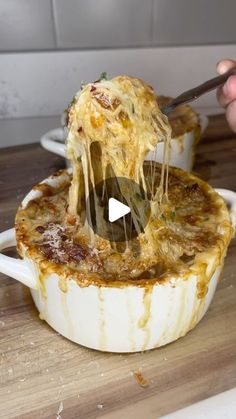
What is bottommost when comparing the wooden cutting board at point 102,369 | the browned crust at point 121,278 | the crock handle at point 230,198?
the wooden cutting board at point 102,369

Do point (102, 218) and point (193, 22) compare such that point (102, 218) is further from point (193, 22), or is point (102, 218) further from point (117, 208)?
point (193, 22)

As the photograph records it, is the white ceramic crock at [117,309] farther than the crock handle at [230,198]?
No

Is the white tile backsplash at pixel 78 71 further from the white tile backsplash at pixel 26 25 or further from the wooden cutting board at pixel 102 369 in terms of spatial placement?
the wooden cutting board at pixel 102 369

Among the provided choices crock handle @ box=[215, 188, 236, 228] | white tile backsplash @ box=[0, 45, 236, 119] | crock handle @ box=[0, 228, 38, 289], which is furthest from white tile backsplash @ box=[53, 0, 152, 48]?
crock handle @ box=[0, 228, 38, 289]

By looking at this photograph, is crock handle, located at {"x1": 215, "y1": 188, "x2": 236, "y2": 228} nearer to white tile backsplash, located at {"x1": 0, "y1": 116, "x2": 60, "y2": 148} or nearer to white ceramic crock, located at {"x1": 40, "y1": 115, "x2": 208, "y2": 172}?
white ceramic crock, located at {"x1": 40, "y1": 115, "x2": 208, "y2": 172}

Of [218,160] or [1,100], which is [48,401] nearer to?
[218,160]

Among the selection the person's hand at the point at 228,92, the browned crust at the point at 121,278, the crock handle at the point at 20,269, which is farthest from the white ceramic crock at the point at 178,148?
the crock handle at the point at 20,269
